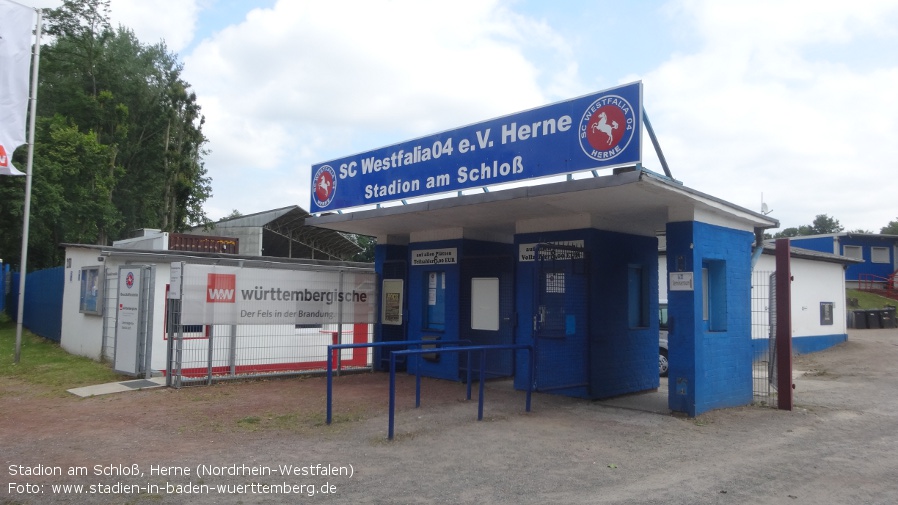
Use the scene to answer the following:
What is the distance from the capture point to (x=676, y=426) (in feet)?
27.6

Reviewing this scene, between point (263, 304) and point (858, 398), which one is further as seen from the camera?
point (263, 304)

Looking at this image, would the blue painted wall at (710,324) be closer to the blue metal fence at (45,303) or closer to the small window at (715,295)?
the small window at (715,295)

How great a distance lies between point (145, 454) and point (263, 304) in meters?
5.49

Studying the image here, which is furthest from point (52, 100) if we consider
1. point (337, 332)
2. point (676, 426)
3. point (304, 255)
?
point (676, 426)

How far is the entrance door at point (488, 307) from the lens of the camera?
39.9 feet

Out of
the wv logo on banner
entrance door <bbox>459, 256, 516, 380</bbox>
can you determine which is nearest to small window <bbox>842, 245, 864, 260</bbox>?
entrance door <bbox>459, 256, 516, 380</bbox>

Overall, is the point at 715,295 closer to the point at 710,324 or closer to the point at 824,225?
the point at 710,324

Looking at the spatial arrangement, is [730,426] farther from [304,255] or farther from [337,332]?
[304,255]

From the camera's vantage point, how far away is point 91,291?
1576 cm

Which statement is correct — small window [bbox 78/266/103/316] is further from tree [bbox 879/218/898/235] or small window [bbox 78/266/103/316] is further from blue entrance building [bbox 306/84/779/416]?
tree [bbox 879/218/898/235]

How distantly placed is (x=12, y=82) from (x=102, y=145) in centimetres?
1973

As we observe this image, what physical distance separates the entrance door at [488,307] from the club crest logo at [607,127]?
12.8 ft

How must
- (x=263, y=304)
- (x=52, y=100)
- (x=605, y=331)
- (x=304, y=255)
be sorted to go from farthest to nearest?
(x=304, y=255), (x=52, y=100), (x=263, y=304), (x=605, y=331)

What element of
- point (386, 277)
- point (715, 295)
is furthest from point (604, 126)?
point (386, 277)
